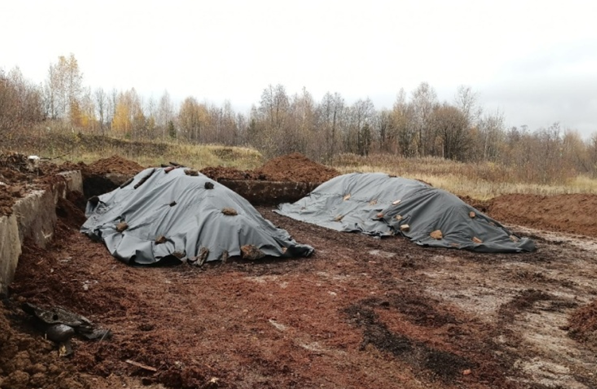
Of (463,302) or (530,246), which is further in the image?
(530,246)

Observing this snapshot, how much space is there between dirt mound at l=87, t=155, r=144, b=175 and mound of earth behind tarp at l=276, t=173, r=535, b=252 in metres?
4.92

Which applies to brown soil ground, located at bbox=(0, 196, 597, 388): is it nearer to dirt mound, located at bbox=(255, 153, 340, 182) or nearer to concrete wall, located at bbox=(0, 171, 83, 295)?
concrete wall, located at bbox=(0, 171, 83, 295)

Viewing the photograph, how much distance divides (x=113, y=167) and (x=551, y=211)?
41.8ft

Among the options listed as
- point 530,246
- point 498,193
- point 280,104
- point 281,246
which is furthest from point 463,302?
point 280,104

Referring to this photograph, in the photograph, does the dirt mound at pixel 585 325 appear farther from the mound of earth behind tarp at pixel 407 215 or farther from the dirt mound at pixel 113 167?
the dirt mound at pixel 113 167

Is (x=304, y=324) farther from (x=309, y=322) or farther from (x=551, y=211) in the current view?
(x=551, y=211)

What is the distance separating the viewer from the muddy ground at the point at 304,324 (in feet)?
9.60

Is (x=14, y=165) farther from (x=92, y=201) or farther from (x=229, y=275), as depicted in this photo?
(x=229, y=275)

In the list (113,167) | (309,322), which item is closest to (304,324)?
(309,322)

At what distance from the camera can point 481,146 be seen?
49.0 m

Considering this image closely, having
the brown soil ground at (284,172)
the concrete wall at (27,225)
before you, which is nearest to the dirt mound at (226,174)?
the brown soil ground at (284,172)

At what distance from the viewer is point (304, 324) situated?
13.5ft

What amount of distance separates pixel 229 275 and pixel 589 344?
13.4 feet

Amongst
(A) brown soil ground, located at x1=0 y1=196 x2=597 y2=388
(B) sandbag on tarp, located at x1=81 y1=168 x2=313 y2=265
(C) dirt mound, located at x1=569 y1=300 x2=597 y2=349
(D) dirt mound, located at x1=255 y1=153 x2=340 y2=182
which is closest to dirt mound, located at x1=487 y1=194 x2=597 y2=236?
(A) brown soil ground, located at x1=0 y1=196 x2=597 y2=388
